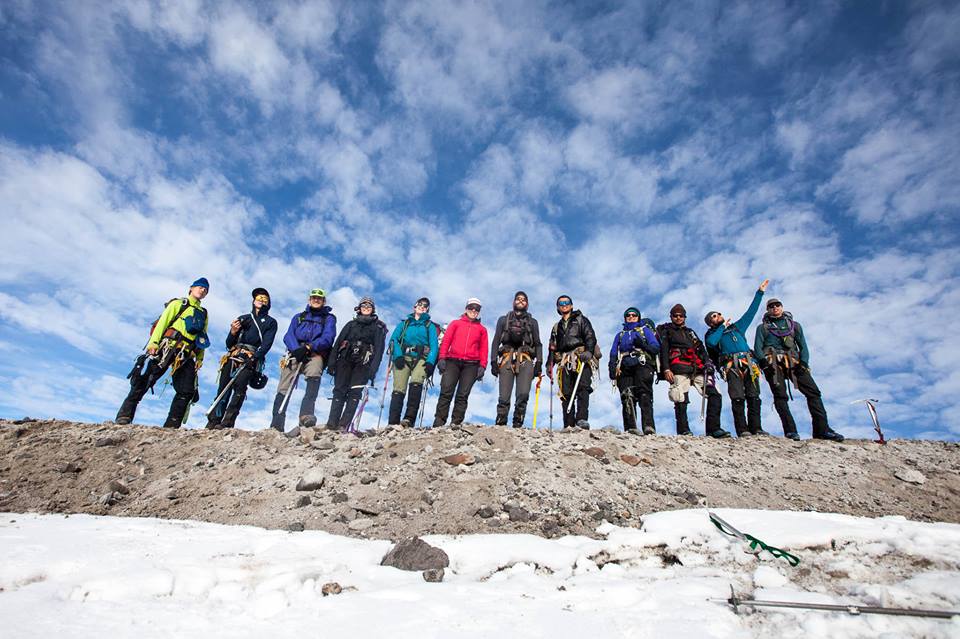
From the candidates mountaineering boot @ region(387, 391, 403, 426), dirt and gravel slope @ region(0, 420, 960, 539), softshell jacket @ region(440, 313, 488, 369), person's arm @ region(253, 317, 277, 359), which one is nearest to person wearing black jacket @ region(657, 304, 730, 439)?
dirt and gravel slope @ region(0, 420, 960, 539)

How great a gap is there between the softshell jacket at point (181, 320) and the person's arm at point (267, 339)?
1.12 meters

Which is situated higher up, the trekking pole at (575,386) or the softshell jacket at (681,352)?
the softshell jacket at (681,352)

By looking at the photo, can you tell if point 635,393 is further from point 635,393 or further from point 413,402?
point 413,402

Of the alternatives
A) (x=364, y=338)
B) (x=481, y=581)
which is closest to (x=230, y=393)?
(x=364, y=338)

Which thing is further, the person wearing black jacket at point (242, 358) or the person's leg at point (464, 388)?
the person wearing black jacket at point (242, 358)

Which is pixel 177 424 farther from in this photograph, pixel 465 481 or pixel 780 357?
pixel 780 357

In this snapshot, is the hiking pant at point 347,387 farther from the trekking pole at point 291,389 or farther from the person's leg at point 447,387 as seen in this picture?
the person's leg at point 447,387

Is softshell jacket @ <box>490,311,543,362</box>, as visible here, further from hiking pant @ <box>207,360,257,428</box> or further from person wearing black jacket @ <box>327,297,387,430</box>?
hiking pant @ <box>207,360,257,428</box>

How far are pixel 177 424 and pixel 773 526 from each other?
10.7 meters

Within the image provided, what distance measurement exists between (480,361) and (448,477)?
132 inches

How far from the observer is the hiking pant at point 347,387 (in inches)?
398

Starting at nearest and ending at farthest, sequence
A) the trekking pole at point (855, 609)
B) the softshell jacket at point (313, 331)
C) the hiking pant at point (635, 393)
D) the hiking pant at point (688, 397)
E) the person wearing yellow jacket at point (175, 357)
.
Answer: the trekking pole at point (855, 609), the person wearing yellow jacket at point (175, 357), the hiking pant at point (635, 393), the hiking pant at point (688, 397), the softshell jacket at point (313, 331)

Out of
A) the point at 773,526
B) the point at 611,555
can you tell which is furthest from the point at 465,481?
the point at 773,526

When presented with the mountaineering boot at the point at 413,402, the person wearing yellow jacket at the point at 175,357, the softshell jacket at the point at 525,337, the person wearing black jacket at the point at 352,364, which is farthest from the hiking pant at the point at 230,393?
the softshell jacket at the point at 525,337
